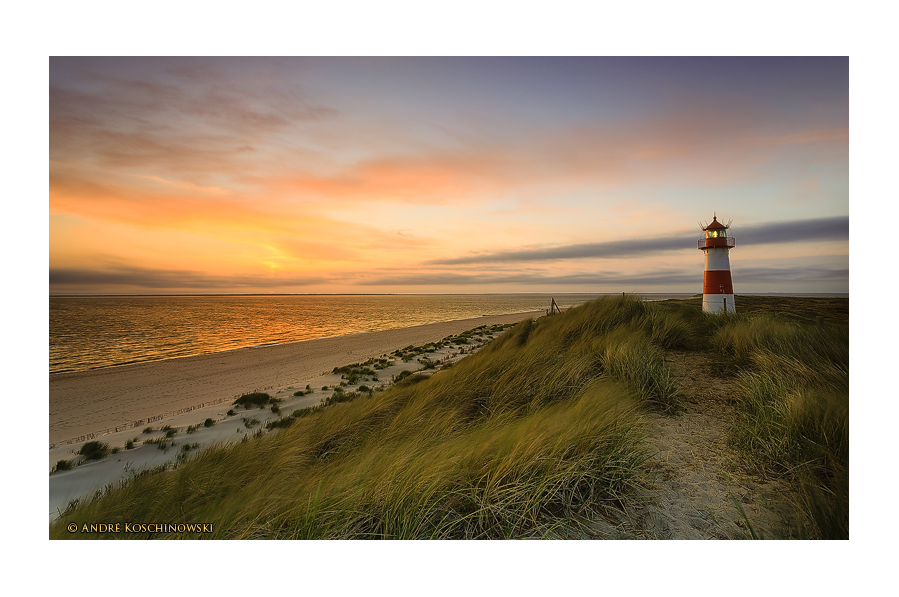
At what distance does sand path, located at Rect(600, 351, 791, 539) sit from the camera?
196 centimetres

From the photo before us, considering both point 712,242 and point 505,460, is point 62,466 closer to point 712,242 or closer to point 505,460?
point 505,460

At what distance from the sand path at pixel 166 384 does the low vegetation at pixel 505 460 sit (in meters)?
5.56

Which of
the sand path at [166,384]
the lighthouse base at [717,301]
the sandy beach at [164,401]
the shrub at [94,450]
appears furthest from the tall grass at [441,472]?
the lighthouse base at [717,301]

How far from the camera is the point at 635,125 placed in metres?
4.13

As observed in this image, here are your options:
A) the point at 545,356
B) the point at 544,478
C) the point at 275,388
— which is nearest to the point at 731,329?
the point at 545,356

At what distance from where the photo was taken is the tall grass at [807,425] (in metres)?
2.03

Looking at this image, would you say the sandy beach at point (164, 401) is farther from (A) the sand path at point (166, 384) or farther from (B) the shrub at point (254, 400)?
(B) the shrub at point (254, 400)

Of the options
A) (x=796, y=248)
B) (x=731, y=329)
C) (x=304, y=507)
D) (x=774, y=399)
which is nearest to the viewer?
(x=304, y=507)

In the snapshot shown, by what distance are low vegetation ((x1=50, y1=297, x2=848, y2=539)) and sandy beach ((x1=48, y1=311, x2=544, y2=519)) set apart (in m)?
1.56

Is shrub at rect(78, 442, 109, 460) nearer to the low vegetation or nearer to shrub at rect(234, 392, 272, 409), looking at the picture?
shrub at rect(234, 392, 272, 409)

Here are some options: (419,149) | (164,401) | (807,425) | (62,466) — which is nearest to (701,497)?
(807,425)

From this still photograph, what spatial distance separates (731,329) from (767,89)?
3.31 metres

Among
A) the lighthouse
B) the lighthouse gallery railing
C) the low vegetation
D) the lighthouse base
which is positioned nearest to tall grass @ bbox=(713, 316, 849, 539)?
the low vegetation
